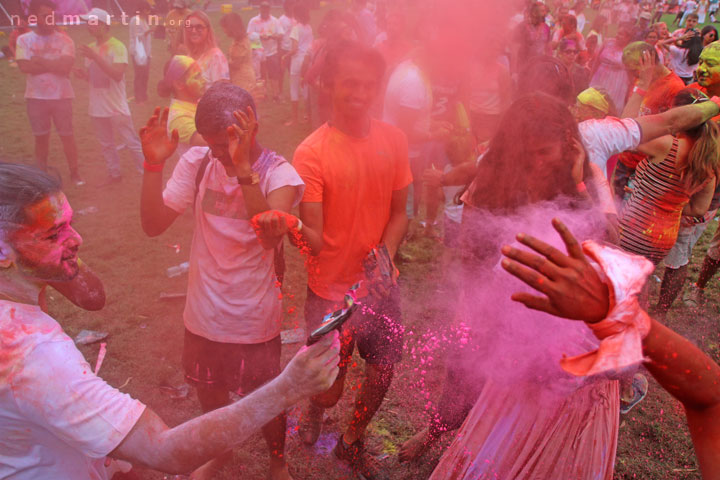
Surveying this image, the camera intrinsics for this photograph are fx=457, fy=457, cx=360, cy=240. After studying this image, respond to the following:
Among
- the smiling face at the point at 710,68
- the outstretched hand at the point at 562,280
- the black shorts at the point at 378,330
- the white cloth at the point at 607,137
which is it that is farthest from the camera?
the smiling face at the point at 710,68

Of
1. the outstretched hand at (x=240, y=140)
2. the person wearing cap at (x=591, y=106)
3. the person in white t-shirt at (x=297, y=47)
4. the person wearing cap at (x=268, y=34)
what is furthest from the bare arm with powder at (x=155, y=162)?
the person wearing cap at (x=268, y=34)

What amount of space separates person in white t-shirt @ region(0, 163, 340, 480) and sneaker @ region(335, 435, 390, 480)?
1.63 metres

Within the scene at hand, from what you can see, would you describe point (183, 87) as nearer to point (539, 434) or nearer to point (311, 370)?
point (311, 370)

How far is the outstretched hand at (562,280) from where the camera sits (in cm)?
119

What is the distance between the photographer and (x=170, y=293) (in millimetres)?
4523

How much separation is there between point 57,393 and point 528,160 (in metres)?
2.13

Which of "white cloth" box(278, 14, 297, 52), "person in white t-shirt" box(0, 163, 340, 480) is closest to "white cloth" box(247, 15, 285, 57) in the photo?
"white cloth" box(278, 14, 297, 52)

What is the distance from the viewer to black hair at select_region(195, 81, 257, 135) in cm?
215

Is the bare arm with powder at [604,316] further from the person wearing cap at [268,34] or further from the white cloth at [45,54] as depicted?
the person wearing cap at [268,34]

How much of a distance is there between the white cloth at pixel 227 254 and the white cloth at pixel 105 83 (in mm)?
4734

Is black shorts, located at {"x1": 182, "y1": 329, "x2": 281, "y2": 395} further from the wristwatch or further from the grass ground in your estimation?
the wristwatch

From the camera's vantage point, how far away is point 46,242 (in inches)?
60.6

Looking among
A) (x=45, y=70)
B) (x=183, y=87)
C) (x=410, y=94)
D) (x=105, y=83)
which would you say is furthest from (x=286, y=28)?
(x=410, y=94)

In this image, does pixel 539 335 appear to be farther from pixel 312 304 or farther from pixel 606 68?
pixel 606 68
